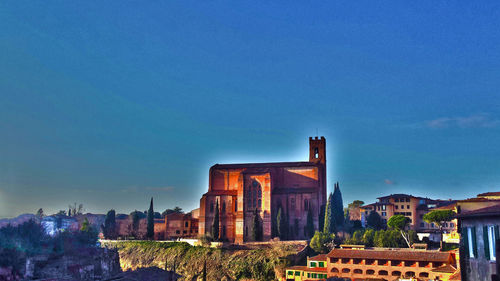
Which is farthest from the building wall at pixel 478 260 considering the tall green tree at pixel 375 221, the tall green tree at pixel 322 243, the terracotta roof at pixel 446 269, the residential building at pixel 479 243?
the tall green tree at pixel 375 221

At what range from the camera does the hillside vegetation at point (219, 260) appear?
1962 inches

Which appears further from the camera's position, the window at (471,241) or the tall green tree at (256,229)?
the tall green tree at (256,229)

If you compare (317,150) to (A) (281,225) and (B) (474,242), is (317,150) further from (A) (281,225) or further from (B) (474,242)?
(B) (474,242)

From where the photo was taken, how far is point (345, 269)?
43750 mm

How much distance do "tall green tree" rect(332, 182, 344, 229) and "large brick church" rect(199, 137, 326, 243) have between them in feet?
6.28

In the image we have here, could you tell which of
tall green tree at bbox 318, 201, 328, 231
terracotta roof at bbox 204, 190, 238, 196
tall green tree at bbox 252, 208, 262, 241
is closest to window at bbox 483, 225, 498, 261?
tall green tree at bbox 318, 201, 328, 231

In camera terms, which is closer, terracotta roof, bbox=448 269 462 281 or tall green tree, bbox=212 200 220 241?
terracotta roof, bbox=448 269 462 281

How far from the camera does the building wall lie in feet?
35.0

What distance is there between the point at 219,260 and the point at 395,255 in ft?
72.7

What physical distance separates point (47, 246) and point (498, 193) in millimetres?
56744

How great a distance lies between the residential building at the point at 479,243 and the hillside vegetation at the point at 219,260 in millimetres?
37315

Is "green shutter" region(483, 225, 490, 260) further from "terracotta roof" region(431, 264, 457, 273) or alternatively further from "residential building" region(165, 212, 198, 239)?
"residential building" region(165, 212, 198, 239)

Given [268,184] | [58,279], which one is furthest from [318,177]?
[58,279]

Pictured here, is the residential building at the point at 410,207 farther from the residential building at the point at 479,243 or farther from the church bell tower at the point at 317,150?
the residential building at the point at 479,243
